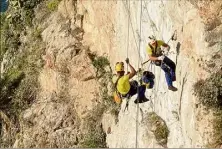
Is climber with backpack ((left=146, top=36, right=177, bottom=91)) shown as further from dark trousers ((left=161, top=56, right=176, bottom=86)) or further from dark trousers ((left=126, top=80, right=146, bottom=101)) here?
dark trousers ((left=126, top=80, right=146, bottom=101))

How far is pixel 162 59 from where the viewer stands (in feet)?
44.1

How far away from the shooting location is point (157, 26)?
14250 mm

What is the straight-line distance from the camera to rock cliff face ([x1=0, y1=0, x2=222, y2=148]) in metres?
12.1

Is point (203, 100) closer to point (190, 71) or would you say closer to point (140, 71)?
point (190, 71)

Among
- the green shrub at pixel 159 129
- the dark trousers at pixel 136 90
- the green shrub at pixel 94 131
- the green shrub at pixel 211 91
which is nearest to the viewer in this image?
the green shrub at pixel 211 91

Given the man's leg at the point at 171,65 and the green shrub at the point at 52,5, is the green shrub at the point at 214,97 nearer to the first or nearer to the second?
the man's leg at the point at 171,65

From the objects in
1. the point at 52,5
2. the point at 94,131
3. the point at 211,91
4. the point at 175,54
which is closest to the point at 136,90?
the point at 175,54

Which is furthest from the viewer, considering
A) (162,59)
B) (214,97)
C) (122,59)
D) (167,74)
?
(122,59)

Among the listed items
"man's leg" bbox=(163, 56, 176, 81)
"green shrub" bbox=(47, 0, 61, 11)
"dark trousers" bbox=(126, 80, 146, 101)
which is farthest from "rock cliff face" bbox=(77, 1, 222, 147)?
"green shrub" bbox=(47, 0, 61, 11)

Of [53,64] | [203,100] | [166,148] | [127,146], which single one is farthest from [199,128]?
[53,64]

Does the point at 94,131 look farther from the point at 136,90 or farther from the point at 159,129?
the point at 159,129

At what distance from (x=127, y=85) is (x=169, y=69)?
1357mm

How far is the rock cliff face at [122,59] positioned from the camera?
39.8ft

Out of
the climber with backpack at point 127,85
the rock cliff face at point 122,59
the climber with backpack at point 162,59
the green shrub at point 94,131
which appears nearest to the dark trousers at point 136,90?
the climber with backpack at point 127,85
